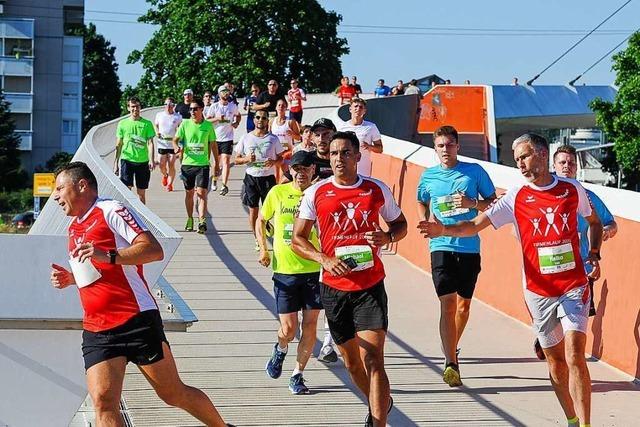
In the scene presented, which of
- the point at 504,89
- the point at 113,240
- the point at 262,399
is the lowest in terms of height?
the point at 262,399

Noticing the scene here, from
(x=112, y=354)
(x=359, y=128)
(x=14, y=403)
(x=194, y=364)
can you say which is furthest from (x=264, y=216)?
(x=359, y=128)

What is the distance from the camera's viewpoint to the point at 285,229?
10.1 metres

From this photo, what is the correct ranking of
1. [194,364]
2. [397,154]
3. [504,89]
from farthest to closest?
[504,89] < [397,154] < [194,364]

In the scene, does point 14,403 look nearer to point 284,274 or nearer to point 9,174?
point 284,274

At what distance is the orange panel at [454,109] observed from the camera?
41.5 metres

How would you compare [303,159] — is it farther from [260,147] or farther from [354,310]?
[260,147]

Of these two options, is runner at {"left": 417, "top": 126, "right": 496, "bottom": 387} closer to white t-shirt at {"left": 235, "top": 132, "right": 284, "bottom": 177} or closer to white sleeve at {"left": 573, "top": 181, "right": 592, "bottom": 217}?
white sleeve at {"left": 573, "top": 181, "right": 592, "bottom": 217}

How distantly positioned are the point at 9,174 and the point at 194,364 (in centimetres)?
9616

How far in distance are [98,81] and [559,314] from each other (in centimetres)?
11512

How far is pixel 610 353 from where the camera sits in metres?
11.1

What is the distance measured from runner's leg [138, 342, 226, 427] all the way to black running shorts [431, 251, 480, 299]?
317 cm

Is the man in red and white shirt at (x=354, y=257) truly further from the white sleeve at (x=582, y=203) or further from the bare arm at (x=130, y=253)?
the bare arm at (x=130, y=253)

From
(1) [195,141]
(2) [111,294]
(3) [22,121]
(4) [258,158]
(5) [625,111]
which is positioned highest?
(3) [22,121]

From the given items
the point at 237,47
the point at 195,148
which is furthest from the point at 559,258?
the point at 237,47
